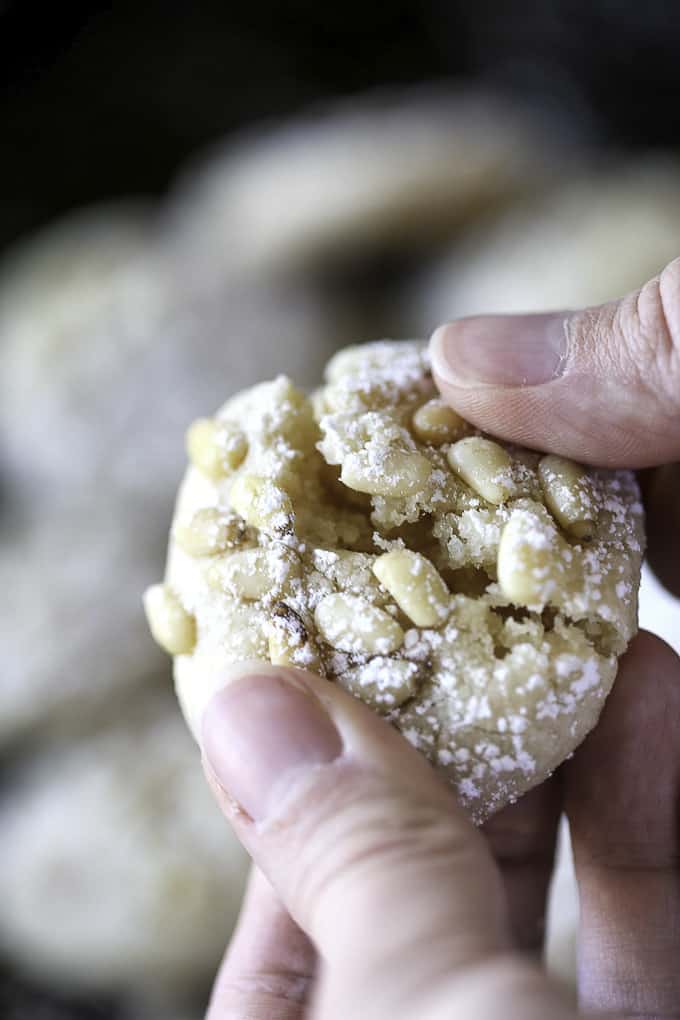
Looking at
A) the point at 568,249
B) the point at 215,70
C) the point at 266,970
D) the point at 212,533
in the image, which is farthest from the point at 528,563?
the point at 215,70

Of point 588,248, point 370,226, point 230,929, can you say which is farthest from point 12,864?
point 588,248

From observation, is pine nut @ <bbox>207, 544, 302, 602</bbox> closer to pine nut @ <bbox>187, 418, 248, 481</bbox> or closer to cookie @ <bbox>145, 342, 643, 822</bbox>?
cookie @ <bbox>145, 342, 643, 822</bbox>

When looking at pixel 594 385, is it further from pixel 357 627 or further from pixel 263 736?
pixel 263 736

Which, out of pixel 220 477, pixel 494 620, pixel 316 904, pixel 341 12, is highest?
pixel 341 12

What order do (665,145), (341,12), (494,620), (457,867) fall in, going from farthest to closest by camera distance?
(341,12), (665,145), (494,620), (457,867)

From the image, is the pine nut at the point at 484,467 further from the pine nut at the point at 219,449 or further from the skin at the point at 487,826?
the pine nut at the point at 219,449

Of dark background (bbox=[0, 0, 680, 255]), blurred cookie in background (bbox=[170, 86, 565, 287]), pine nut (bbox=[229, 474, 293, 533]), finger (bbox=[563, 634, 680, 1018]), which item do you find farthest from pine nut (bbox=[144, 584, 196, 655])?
dark background (bbox=[0, 0, 680, 255])

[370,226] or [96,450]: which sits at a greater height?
[370,226]

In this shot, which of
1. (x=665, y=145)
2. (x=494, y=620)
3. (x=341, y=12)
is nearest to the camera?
(x=494, y=620)

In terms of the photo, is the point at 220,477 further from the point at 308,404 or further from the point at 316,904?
the point at 316,904
